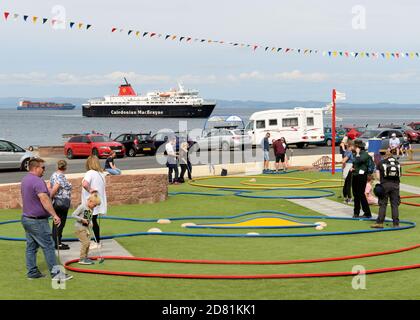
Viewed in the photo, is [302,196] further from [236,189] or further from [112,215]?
[112,215]

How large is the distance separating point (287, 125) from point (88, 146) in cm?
1475

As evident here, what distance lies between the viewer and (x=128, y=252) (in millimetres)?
13305

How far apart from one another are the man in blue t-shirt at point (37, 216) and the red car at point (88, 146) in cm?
3219

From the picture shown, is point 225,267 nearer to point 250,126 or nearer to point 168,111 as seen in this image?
point 250,126

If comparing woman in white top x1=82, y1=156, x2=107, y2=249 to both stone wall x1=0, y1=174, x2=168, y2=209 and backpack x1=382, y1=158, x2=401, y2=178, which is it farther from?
stone wall x1=0, y1=174, x2=168, y2=209

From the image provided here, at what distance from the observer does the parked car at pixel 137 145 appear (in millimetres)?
45844

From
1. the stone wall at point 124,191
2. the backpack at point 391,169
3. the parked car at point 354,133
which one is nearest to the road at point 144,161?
the parked car at point 354,133

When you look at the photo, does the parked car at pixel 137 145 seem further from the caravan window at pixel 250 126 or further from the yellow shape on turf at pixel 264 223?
the yellow shape on turf at pixel 264 223

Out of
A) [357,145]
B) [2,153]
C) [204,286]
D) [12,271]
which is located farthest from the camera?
[2,153]

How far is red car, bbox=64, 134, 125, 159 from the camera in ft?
142

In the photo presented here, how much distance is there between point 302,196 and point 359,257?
931 centimetres

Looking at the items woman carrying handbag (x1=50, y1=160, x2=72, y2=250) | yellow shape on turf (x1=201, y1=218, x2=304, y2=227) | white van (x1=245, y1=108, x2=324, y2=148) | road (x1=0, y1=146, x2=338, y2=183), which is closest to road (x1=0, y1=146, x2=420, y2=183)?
road (x1=0, y1=146, x2=338, y2=183)

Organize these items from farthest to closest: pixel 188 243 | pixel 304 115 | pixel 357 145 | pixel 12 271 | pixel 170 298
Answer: pixel 304 115 < pixel 357 145 < pixel 188 243 < pixel 12 271 < pixel 170 298
